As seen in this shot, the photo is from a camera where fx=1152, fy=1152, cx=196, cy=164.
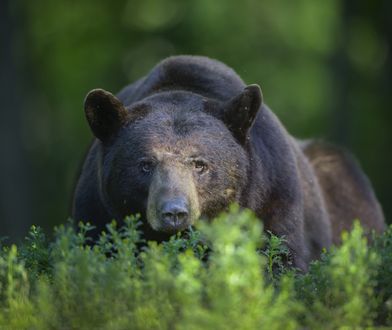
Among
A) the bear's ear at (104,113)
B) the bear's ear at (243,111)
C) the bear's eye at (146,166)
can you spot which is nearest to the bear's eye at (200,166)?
the bear's eye at (146,166)

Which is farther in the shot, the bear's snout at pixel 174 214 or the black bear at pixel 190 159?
the black bear at pixel 190 159

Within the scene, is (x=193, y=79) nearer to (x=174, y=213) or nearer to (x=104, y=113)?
(x=104, y=113)

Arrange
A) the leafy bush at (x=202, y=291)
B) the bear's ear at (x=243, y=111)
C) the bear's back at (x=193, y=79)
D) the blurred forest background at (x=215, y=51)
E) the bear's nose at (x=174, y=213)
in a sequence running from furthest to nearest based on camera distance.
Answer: the blurred forest background at (x=215, y=51), the bear's back at (x=193, y=79), the bear's ear at (x=243, y=111), the bear's nose at (x=174, y=213), the leafy bush at (x=202, y=291)

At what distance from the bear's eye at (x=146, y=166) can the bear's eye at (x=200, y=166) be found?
308mm

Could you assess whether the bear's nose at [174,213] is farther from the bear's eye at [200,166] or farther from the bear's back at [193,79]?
the bear's back at [193,79]

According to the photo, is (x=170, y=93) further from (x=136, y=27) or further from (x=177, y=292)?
(x=136, y=27)

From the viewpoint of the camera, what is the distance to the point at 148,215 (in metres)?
8.07

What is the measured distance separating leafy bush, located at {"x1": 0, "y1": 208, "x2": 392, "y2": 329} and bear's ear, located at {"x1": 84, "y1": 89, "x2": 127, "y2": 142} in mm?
2175

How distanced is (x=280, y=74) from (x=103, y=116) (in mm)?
21111

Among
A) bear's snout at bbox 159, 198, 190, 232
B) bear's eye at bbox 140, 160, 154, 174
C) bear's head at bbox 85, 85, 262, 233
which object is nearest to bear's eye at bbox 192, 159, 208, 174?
bear's head at bbox 85, 85, 262, 233

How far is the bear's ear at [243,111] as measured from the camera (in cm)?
873

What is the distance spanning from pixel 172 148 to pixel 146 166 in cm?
23

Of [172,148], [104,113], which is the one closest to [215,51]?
[104,113]

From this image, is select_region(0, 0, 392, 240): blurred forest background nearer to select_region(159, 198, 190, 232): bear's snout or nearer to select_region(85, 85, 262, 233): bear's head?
select_region(85, 85, 262, 233): bear's head
